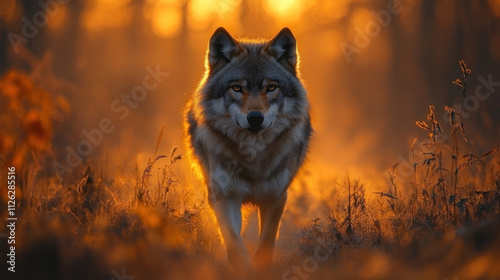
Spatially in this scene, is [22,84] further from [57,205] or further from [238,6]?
[238,6]

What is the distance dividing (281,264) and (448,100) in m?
13.5

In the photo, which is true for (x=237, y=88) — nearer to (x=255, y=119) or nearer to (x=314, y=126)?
(x=255, y=119)

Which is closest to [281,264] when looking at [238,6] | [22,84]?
[22,84]

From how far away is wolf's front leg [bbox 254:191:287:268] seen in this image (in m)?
5.49

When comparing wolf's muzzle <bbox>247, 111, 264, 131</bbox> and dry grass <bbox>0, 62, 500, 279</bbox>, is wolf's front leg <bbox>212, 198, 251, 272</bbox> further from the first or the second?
wolf's muzzle <bbox>247, 111, 264, 131</bbox>

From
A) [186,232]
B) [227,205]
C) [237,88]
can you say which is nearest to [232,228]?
[227,205]

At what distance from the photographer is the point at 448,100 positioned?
17.1 m

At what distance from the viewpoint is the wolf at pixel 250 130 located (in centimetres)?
538

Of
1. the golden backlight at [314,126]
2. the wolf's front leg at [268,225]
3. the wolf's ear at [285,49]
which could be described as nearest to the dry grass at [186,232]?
the golden backlight at [314,126]

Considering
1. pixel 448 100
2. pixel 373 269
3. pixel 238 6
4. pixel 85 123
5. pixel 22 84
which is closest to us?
pixel 373 269

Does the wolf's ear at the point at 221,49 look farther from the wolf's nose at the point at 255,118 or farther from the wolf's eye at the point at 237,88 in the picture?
the wolf's nose at the point at 255,118

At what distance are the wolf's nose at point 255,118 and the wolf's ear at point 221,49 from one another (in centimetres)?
99

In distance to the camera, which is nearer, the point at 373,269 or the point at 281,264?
the point at 373,269

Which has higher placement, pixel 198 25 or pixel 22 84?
pixel 198 25
